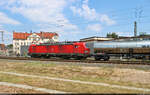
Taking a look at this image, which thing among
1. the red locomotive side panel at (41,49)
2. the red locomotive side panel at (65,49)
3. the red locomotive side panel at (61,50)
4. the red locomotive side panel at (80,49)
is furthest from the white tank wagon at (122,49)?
the red locomotive side panel at (41,49)

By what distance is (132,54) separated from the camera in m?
24.0

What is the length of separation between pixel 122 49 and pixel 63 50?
37.1ft

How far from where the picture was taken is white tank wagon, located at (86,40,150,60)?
74.6ft

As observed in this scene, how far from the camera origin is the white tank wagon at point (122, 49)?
22750mm

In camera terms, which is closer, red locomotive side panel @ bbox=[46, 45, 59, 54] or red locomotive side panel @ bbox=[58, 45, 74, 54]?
red locomotive side panel @ bbox=[58, 45, 74, 54]

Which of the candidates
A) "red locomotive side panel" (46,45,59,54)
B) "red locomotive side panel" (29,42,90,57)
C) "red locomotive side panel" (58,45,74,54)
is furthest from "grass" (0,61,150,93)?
"red locomotive side panel" (46,45,59,54)

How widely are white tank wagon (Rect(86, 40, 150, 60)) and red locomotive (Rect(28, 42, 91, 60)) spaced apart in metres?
1.59

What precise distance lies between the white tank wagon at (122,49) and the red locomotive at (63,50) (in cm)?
159

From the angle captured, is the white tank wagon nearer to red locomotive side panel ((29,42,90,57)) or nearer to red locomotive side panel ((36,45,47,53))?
red locomotive side panel ((29,42,90,57))

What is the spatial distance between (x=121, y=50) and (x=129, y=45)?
4.68 ft

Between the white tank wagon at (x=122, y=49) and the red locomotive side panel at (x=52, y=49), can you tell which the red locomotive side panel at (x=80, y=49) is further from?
the red locomotive side panel at (x=52, y=49)

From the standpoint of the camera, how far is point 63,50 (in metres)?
30.6

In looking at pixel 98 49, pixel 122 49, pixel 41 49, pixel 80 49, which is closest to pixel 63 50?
pixel 80 49

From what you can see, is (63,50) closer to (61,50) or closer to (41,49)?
(61,50)
